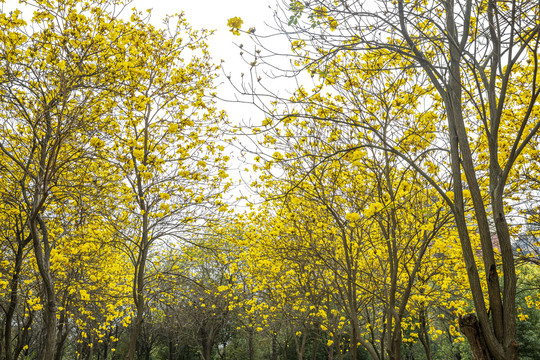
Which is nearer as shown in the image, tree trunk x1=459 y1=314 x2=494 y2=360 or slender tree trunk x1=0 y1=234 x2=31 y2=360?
tree trunk x1=459 y1=314 x2=494 y2=360

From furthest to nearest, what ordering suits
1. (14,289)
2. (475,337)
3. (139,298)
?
(14,289) → (139,298) → (475,337)

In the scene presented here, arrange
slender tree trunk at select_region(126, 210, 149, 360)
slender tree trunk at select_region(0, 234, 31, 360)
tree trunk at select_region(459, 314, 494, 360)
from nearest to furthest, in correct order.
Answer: tree trunk at select_region(459, 314, 494, 360), slender tree trunk at select_region(126, 210, 149, 360), slender tree trunk at select_region(0, 234, 31, 360)

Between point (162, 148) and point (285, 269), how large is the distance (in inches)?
173

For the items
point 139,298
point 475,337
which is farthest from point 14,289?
point 475,337

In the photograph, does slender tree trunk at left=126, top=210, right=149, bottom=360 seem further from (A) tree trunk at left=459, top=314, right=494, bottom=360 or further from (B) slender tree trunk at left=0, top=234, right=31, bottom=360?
(A) tree trunk at left=459, top=314, right=494, bottom=360

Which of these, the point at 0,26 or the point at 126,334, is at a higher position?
the point at 0,26

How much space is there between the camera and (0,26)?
11.8 ft

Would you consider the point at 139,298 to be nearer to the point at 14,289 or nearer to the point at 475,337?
the point at 14,289

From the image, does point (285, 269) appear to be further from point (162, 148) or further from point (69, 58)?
point (69, 58)

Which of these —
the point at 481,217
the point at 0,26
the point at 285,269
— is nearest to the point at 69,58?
the point at 0,26

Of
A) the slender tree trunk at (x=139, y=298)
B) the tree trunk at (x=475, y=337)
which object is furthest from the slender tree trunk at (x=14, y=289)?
the tree trunk at (x=475, y=337)

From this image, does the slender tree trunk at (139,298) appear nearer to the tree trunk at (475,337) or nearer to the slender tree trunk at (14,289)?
the slender tree trunk at (14,289)

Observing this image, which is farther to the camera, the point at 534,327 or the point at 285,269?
the point at 534,327

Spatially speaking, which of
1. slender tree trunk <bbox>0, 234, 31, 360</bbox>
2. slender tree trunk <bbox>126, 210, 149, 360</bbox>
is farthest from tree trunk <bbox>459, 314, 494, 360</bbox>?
slender tree trunk <bbox>0, 234, 31, 360</bbox>
